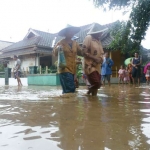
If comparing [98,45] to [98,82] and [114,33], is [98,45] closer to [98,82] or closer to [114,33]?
[98,82]

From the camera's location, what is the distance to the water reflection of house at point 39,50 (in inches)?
666

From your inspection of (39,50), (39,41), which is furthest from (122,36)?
(39,41)

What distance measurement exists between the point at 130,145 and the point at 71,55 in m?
3.04

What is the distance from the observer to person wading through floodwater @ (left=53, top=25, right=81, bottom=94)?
4110 mm

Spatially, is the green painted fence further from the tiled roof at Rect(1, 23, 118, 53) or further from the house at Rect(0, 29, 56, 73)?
the tiled roof at Rect(1, 23, 118, 53)

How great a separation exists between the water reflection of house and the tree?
2.56 m

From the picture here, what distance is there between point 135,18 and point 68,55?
333 inches

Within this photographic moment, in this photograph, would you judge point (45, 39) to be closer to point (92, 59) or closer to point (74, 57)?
point (74, 57)

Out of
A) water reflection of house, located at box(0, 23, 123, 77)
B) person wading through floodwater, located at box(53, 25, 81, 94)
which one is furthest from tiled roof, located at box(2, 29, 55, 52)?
person wading through floodwater, located at box(53, 25, 81, 94)

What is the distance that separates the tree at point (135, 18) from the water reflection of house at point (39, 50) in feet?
8.41

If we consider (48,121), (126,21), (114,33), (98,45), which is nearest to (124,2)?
(126,21)

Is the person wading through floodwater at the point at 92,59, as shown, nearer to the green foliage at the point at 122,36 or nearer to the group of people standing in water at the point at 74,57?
the group of people standing in water at the point at 74,57

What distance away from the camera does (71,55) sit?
13.8 feet

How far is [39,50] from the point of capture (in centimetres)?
1675
